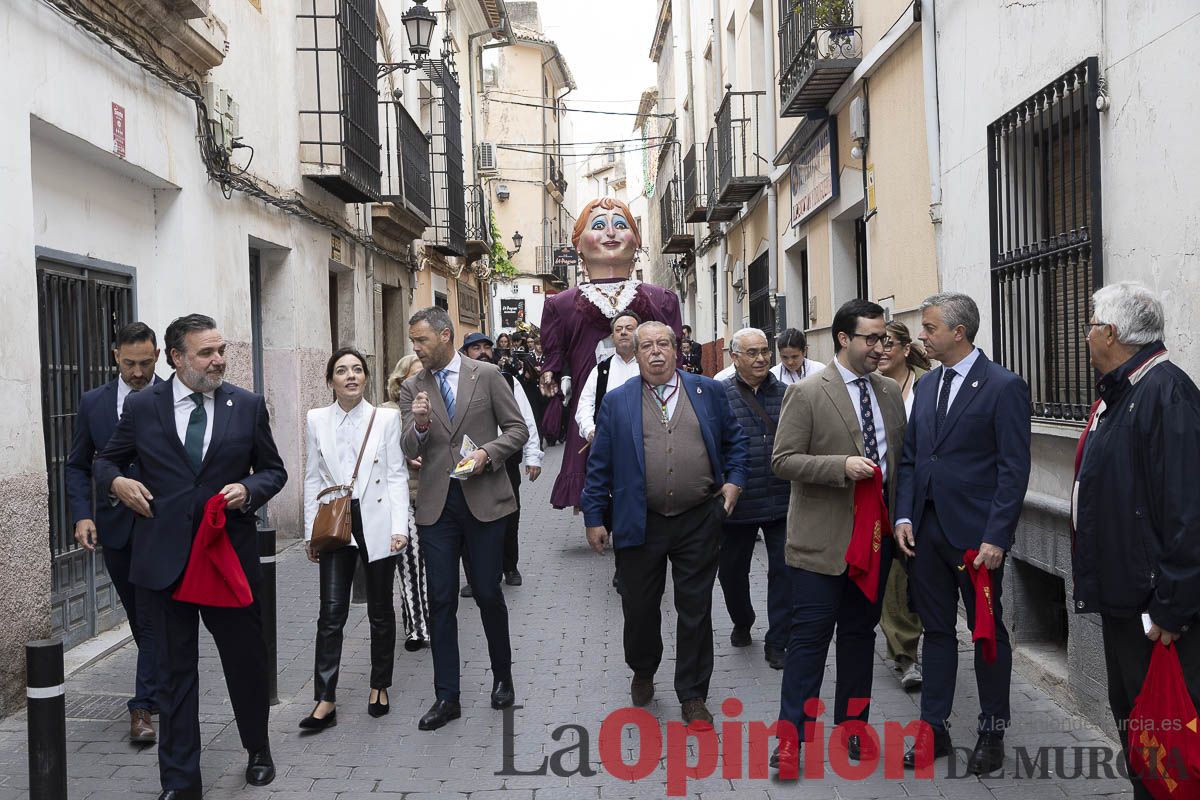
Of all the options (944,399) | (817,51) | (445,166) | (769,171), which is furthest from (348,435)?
(445,166)

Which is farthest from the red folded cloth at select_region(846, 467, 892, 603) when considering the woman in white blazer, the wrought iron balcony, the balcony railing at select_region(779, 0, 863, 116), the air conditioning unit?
the air conditioning unit

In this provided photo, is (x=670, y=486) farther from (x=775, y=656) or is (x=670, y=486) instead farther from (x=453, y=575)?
(x=775, y=656)

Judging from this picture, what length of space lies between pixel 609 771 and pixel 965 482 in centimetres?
191

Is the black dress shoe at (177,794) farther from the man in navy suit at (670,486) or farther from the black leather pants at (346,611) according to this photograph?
the man in navy suit at (670,486)

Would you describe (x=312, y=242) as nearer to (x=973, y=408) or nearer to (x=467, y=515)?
(x=467, y=515)

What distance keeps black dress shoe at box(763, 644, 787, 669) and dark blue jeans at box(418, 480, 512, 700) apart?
5.23ft

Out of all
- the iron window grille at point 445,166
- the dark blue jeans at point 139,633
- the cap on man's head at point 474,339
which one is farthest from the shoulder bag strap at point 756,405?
the iron window grille at point 445,166

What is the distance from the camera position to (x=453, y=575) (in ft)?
19.7

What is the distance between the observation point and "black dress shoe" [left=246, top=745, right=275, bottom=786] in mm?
5070

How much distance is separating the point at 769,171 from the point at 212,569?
1263 cm

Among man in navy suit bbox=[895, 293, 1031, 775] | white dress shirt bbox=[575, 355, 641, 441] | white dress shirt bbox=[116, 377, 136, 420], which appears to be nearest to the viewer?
man in navy suit bbox=[895, 293, 1031, 775]

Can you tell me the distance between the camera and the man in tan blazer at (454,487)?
594 centimetres

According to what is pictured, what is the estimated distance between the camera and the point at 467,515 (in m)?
6.00

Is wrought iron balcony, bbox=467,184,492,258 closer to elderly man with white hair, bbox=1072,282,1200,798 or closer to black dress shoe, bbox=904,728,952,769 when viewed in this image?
→ black dress shoe, bbox=904,728,952,769
